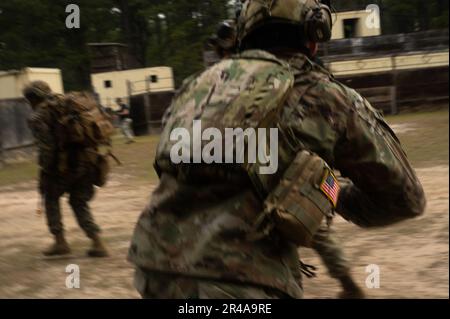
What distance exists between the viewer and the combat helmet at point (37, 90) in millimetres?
4895

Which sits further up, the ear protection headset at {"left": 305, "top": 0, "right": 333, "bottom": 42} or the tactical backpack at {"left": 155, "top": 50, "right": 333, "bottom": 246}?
the ear protection headset at {"left": 305, "top": 0, "right": 333, "bottom": 42}

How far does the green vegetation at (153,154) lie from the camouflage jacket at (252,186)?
228 inches

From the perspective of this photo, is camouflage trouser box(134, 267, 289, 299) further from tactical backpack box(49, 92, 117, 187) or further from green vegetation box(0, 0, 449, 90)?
tactical backpack box(49, 92, 117, 187)

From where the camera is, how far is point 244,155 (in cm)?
138

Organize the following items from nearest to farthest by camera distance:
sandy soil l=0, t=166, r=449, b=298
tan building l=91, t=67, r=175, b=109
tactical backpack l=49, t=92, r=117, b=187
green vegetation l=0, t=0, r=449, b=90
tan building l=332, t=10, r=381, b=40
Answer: tan building l=332, t=10, r=381, b=40
green vegetation l=0, t=0, r=449, b=90
sandy soil l=0, t=166, r=449, b=298
tactical backpack l=49, t=92, r=117, b=187
tan building l=91, t=67, r=175, b=109

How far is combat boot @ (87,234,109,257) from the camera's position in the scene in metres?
5.18

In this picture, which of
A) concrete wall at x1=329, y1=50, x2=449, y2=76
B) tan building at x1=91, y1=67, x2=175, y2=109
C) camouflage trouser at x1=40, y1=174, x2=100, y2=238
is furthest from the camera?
tan building at x1=91, y1=67, x2=175, y2=109

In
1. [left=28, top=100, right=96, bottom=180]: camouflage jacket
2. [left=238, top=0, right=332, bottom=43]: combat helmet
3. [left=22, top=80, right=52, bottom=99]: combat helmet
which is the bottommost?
[left=28, top=100, right=96, bottom=180]: camouflage jacket

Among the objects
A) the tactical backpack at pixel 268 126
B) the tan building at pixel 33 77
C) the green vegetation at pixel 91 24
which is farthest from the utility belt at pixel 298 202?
the tan building at pixel 33 77

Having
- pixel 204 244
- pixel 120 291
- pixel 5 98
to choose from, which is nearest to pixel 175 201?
pixel 204 244

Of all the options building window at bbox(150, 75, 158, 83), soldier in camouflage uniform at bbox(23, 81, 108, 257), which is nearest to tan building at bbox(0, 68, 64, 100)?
soldier in camouflage uniform at bbox(23, 81, 108, 257)

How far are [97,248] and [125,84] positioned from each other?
14.1m
